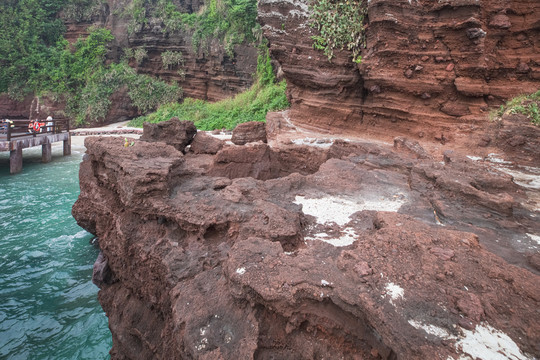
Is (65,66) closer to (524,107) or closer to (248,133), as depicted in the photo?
(248,133)

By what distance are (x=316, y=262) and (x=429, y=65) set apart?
7.74 m

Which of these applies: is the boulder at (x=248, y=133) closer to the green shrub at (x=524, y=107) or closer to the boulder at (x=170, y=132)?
the boulder at (x=170, y=132)

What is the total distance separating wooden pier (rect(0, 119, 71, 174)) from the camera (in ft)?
45.9

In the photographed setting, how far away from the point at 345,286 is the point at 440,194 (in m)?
2.61

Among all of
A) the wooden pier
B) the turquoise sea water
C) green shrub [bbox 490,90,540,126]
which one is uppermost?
green shrub [bbox 490,90,540,126]

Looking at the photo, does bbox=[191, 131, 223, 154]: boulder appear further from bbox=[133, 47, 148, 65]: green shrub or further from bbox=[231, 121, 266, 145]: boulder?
bbox=[133, 47, 148, 65]: green shrub

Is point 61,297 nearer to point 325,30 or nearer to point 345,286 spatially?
point 345,286

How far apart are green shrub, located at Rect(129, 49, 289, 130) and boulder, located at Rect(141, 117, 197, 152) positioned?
8.61 metres

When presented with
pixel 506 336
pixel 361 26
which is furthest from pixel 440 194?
pixel 361 26

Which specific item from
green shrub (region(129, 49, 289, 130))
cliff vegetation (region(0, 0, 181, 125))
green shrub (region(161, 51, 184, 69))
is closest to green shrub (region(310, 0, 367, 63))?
green shrub (region(129, 49, 289, 130))

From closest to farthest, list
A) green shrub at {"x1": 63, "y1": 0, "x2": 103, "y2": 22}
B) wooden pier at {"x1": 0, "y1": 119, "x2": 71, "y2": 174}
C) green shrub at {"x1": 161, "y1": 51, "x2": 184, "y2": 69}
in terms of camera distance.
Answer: wooden pier at {"x1": 0, "y1": 119, "x2": 71, "y2": 174}, green shrub at {"x1": 161, "y1": 51, "x2": 184, "y2": 69}, green shrub at {"x1": 63, "y1": 0, "x2": 103, "y2": 22}

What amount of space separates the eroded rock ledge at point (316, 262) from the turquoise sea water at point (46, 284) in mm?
1184

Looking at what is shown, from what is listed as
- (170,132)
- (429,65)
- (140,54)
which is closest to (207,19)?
(140,54)

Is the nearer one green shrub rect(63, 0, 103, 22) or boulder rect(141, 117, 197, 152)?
boulder rect(141, 117, 197, 152)
